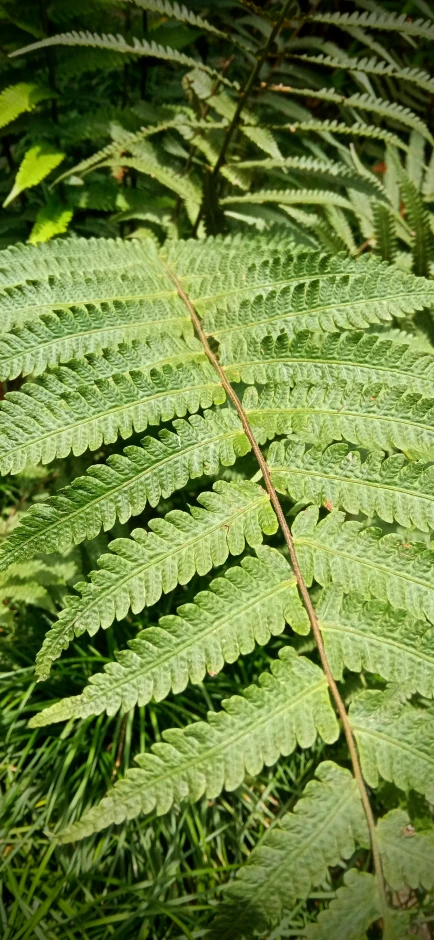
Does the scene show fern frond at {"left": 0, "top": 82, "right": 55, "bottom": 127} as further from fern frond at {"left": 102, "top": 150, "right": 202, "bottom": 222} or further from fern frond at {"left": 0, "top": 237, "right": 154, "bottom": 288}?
fern frond at {"left": 0, "top": 237, "right": 154, "bottom": 288}

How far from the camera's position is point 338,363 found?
1020 millimetres

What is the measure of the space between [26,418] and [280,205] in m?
0.95

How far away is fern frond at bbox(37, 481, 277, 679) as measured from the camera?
2.66 ft

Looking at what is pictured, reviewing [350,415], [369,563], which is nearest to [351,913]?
[369,563]

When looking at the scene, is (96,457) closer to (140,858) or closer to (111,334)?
(111,334)

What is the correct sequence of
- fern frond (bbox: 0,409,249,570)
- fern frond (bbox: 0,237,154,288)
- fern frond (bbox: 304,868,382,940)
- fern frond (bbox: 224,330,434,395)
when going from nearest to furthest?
fern frond (bbox: 304,868,382,940) < fern frond (bbox: 0,409,249,570) < fern frond (bbox: 224,330,434,395) < fern frond (bbox: 0,237,154,288)

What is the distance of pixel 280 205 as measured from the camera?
1.54m

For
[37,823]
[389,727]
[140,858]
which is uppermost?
[389,727]

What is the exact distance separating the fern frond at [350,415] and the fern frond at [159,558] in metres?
0.14

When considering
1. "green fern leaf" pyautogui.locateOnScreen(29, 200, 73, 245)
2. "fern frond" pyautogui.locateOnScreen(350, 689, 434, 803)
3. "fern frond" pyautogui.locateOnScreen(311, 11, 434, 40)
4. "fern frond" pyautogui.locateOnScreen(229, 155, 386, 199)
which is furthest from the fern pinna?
"fern frond" pyautogui.locateOnScreen(311, 11, 434, 40)

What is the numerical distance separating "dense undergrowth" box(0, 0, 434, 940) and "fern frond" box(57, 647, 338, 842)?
0.02 meters

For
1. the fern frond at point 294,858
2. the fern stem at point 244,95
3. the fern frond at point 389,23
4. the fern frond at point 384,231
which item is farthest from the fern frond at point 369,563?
the fern frond at point 389,23

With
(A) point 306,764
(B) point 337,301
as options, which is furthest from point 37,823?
(B) point 337,301

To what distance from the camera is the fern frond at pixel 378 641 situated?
760 mm
